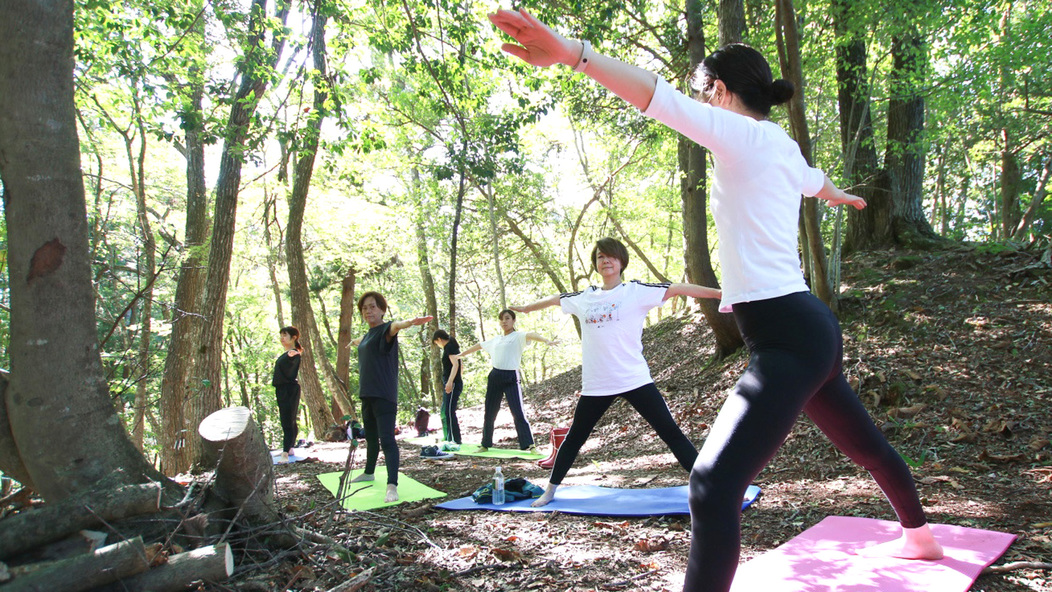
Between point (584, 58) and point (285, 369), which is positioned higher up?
point (584, 58)

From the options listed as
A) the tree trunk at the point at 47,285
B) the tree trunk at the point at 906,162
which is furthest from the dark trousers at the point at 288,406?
the tree trunk at the point at 906,162

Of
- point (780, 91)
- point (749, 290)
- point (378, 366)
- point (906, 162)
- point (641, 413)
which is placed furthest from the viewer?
point (906, 162)

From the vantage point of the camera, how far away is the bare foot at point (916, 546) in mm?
2625

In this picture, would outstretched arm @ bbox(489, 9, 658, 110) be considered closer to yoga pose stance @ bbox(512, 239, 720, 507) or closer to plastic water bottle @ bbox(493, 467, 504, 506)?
yoga pose stance @ bbox(512, 239, 720, 507)

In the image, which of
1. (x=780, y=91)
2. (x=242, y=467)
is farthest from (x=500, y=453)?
(x=780, y=91)

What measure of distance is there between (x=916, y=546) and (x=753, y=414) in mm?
1508

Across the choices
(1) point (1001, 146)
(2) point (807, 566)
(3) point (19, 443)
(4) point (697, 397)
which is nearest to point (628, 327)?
(2) point (807, 566)

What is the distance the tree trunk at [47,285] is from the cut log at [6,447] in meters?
0.03

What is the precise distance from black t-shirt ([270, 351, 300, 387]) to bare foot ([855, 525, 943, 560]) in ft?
25.2

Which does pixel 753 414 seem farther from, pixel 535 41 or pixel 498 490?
pixel 498 490

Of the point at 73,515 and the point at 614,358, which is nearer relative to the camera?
the point at 73,515

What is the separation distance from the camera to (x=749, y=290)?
2020mm

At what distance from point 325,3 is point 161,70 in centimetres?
233

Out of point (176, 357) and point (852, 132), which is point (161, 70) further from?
point (852, 132)
